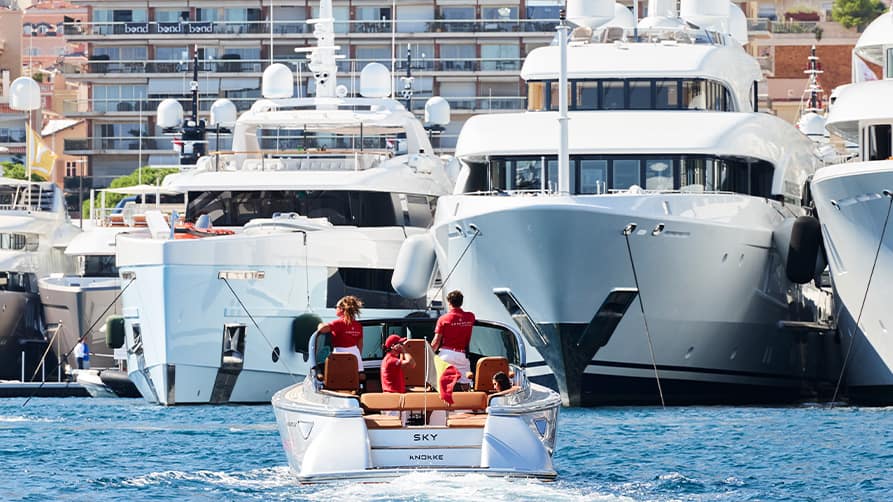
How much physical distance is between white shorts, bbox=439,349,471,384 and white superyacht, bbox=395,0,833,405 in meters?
9.18

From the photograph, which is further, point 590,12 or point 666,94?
point 590,12

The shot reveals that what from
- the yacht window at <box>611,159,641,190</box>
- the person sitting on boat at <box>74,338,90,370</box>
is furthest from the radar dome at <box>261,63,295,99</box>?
the yacht window at <box>611,159,641,190</box>

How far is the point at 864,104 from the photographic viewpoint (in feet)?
110

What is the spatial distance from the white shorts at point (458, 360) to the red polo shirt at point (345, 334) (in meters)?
0.96

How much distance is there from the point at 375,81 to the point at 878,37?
1457cm

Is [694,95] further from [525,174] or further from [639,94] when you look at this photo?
[525,174]

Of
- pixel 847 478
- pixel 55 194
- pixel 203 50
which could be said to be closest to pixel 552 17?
pixel 203 50

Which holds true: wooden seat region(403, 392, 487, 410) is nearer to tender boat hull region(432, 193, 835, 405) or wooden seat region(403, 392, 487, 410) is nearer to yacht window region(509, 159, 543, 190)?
tender boat hull region(432, 193, 835, 405)

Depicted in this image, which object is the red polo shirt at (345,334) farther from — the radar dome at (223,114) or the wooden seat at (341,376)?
the radar dome at (223,114)

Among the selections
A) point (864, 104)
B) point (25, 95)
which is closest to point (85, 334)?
point (864, 104)

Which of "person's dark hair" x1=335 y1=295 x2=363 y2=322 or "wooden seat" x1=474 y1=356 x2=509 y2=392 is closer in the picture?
"wooden seat" x1=474 y1=356 x2=509 y2=392

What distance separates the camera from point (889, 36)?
3481 centimetres

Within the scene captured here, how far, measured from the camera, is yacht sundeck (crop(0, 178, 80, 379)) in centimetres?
5041

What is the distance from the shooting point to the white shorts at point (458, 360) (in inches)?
867
